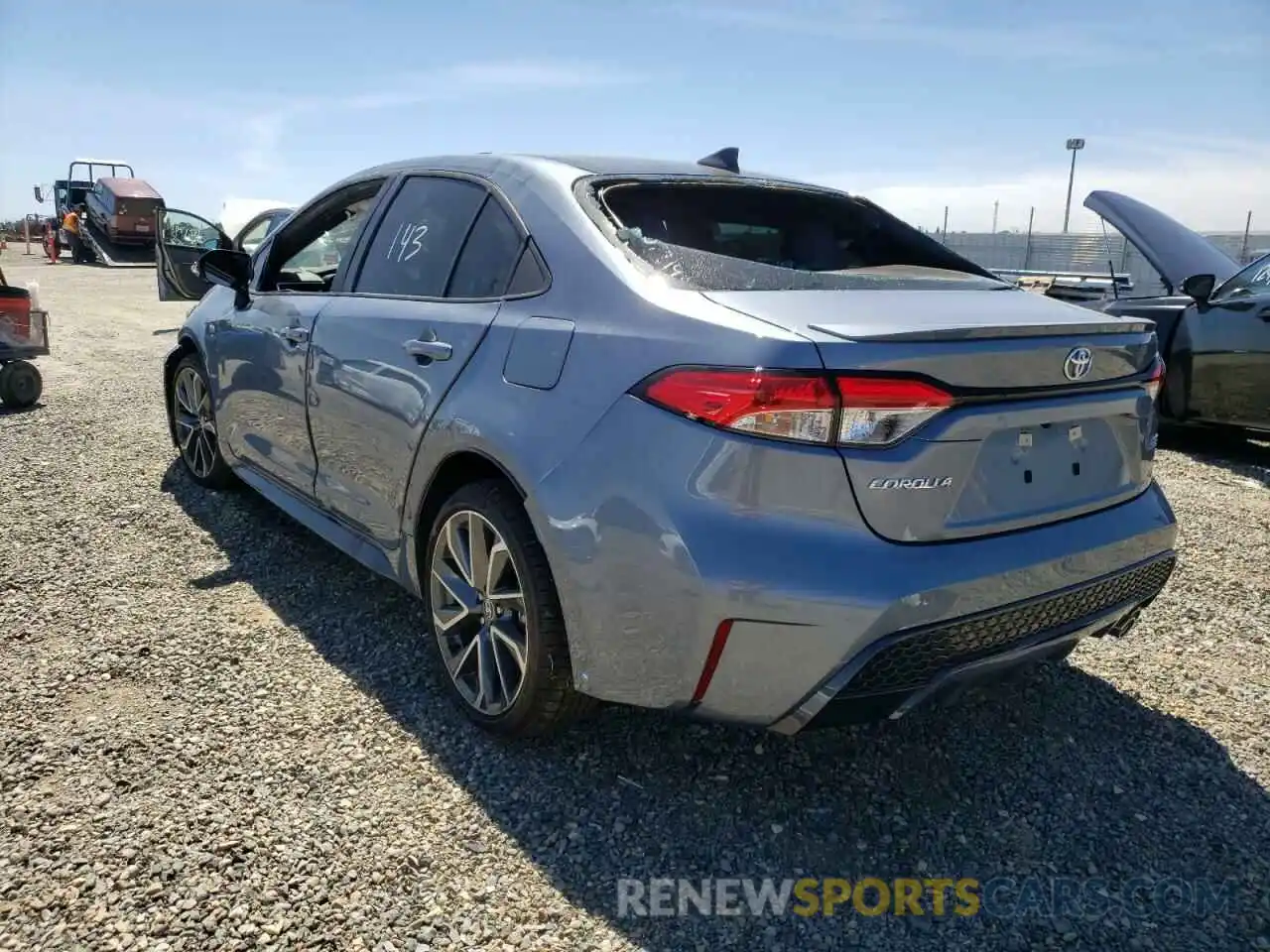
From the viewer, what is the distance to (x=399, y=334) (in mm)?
2953

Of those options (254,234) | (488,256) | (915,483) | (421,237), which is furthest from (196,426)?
(254,234)

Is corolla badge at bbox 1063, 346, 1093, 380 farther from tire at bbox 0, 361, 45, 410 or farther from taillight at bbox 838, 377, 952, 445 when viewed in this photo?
tire at bbox 0, 361, 45, 410

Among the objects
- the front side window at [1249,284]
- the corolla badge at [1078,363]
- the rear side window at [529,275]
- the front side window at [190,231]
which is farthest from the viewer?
the front side window at [190,231]

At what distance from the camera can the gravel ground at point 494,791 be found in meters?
2.03

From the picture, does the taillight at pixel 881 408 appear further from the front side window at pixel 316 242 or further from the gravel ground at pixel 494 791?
the front side window at pixel 316 242

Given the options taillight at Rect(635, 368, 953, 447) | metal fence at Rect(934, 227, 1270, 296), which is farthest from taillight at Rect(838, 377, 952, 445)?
metal fence at Rect(934, 227, 1270, 296)

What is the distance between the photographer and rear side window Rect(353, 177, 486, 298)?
2.98 metres

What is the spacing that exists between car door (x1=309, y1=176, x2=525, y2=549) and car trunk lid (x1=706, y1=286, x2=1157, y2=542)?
35.4 inches

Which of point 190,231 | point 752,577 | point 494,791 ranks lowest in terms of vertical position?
point 494,791

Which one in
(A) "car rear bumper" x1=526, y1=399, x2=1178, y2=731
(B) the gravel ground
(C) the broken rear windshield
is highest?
(C) the broken rear windshield

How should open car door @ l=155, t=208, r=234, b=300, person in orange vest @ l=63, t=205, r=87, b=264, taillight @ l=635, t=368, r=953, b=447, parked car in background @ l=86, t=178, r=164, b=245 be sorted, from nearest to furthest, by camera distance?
1. taillight @ l=635, t=368, r=953, b=447
2. open car door @ l=155, t=208, r=234, b=300
3. parked car in background @ l=86, t=178, r=164, b=245
4. person in orange vest @ l=63, t=205, r=87, b=264

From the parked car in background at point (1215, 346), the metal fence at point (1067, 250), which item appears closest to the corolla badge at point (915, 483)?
the parked car in background at point (1215, 346)

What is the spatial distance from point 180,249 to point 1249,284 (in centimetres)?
1135

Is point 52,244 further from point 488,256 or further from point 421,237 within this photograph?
point 488,256
